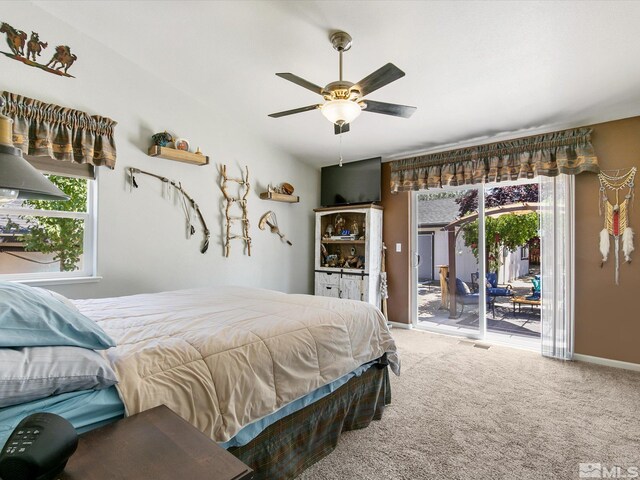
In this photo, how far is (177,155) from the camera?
3.44 meters

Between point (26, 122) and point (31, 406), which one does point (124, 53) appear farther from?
point (31, 406)

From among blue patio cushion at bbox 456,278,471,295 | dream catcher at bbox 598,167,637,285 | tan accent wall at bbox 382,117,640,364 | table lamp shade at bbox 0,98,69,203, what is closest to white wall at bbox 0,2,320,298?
table lamp shade at bbox 0,98,69,203

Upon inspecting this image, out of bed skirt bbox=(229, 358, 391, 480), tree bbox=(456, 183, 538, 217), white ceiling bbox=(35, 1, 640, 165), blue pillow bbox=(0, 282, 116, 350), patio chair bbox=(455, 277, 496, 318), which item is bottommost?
bed skirt bbox=(229, 358, 391, 480)

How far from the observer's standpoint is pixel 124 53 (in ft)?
10.4

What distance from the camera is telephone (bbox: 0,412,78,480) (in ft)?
2.01

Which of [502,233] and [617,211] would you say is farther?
[502,233]

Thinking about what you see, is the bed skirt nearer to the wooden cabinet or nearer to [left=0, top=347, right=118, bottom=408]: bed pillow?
[left=0, top=347, right=118, bottom=408]: bed pillow

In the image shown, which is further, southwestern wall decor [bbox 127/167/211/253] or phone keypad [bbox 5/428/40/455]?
southwestern wall decor [bbox 127/167/211/253]

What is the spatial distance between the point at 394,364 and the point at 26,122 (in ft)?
11.1

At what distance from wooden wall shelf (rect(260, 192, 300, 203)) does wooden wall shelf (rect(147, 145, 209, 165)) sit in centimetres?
92

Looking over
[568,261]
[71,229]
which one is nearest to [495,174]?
[568,261]

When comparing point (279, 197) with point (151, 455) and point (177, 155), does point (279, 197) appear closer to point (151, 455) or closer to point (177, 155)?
point (177, 155)

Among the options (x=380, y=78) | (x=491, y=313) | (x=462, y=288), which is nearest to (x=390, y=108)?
(x=380, y=78)

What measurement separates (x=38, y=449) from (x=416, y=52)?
9.83 ft
